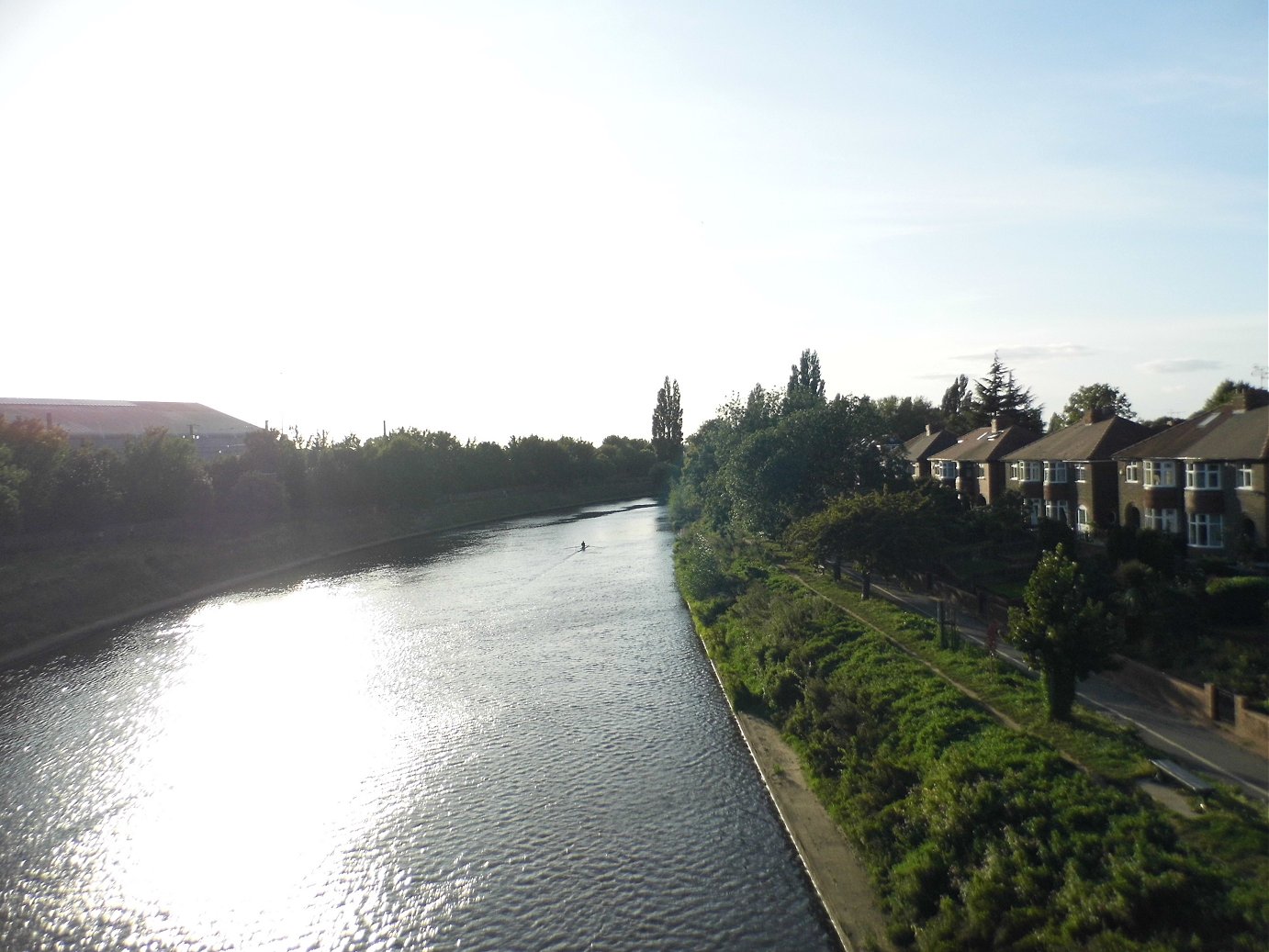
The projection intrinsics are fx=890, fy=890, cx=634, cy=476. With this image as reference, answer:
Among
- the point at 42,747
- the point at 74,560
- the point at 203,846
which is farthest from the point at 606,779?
the point at 74,560

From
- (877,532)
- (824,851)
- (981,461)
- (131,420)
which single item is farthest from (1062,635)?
(131,420)

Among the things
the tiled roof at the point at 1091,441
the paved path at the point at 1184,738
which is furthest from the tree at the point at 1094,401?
the paved path at the point at 1184,738

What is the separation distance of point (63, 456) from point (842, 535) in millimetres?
48814

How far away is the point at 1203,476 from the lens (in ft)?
115

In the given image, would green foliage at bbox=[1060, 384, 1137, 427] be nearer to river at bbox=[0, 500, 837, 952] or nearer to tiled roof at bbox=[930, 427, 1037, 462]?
tiled roof at bbox=[930, 427, 1037, 462]

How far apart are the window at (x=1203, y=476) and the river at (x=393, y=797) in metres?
21.0

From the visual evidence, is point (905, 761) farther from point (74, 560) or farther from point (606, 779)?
point (74, 560)

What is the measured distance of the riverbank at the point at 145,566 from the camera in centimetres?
4003

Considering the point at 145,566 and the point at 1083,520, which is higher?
the point at 1083,520

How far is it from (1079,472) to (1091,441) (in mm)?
1643

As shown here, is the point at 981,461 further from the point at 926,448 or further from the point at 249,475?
the point at 249,475

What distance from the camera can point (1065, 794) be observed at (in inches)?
508

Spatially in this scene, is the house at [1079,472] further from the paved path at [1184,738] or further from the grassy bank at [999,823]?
the grassy bank at [999,823]

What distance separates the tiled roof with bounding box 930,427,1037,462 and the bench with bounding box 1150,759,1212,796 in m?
42.2
